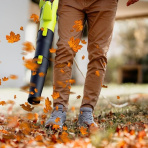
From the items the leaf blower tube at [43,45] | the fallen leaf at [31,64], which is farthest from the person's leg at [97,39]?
the fallen leaf at [31,64]

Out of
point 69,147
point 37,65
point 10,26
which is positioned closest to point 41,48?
point 37,65

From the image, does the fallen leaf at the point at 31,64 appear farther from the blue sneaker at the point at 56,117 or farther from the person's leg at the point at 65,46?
the blue sneaker at the point at 56,117

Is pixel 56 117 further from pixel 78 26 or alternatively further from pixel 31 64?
pixel 78 26

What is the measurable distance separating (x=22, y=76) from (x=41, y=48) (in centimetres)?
492

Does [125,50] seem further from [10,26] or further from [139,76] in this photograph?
[10,26]

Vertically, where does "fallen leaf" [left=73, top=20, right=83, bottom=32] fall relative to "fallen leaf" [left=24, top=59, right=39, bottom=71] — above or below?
above

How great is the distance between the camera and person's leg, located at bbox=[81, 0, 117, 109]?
6.02ft

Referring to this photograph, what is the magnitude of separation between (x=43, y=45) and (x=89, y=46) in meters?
0.32

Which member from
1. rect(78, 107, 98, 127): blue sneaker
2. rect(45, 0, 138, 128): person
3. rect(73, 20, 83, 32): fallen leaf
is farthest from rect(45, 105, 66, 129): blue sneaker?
rect(73, 20, 83, 32): fallen leaf

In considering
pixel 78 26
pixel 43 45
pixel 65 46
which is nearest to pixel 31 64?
pixel 43 45

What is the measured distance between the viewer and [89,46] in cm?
191

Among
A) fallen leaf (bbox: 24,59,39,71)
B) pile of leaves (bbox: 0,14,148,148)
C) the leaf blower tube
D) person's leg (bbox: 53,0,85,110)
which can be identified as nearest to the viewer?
pile of leaves (bbox: 0,14,148,148)

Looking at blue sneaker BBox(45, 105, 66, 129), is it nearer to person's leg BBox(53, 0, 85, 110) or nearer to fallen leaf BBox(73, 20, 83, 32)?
person's leg BBox(53, 0, 85, 110)

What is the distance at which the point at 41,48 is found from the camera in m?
1.72
